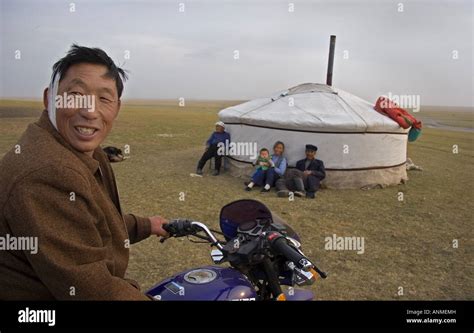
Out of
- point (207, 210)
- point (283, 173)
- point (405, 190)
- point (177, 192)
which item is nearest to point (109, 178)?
point (207, 210)

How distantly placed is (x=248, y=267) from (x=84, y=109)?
2.90 feet

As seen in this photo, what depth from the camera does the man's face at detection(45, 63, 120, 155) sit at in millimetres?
1315

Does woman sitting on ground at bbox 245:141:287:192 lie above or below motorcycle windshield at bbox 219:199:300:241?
below

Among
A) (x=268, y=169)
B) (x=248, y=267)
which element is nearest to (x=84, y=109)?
(x=248, y=267)

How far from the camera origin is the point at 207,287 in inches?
57.7

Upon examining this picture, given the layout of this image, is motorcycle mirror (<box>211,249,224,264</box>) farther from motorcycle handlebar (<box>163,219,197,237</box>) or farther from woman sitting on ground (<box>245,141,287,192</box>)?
woman sitting on ground (<box>245,141,287,192</box>)

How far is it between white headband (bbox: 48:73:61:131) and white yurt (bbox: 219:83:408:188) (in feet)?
21.9

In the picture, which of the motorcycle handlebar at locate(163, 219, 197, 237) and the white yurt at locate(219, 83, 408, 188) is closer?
the motorcycle handlebar at locate(163, 219, 197, 237)

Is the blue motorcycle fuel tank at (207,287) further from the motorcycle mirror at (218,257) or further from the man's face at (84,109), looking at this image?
the man's face at (84,109)

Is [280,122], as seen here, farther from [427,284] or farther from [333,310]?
[333,310]

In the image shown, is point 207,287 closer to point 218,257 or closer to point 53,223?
point 218,257

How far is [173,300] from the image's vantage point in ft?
4.69

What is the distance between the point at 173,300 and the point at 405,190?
24.1 feet

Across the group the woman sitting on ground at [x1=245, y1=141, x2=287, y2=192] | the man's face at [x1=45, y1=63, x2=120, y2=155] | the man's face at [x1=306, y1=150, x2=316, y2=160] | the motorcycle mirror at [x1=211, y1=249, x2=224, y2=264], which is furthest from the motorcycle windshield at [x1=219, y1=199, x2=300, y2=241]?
the man's face at [x1=306, y1=150, x2=316, y2=160]
